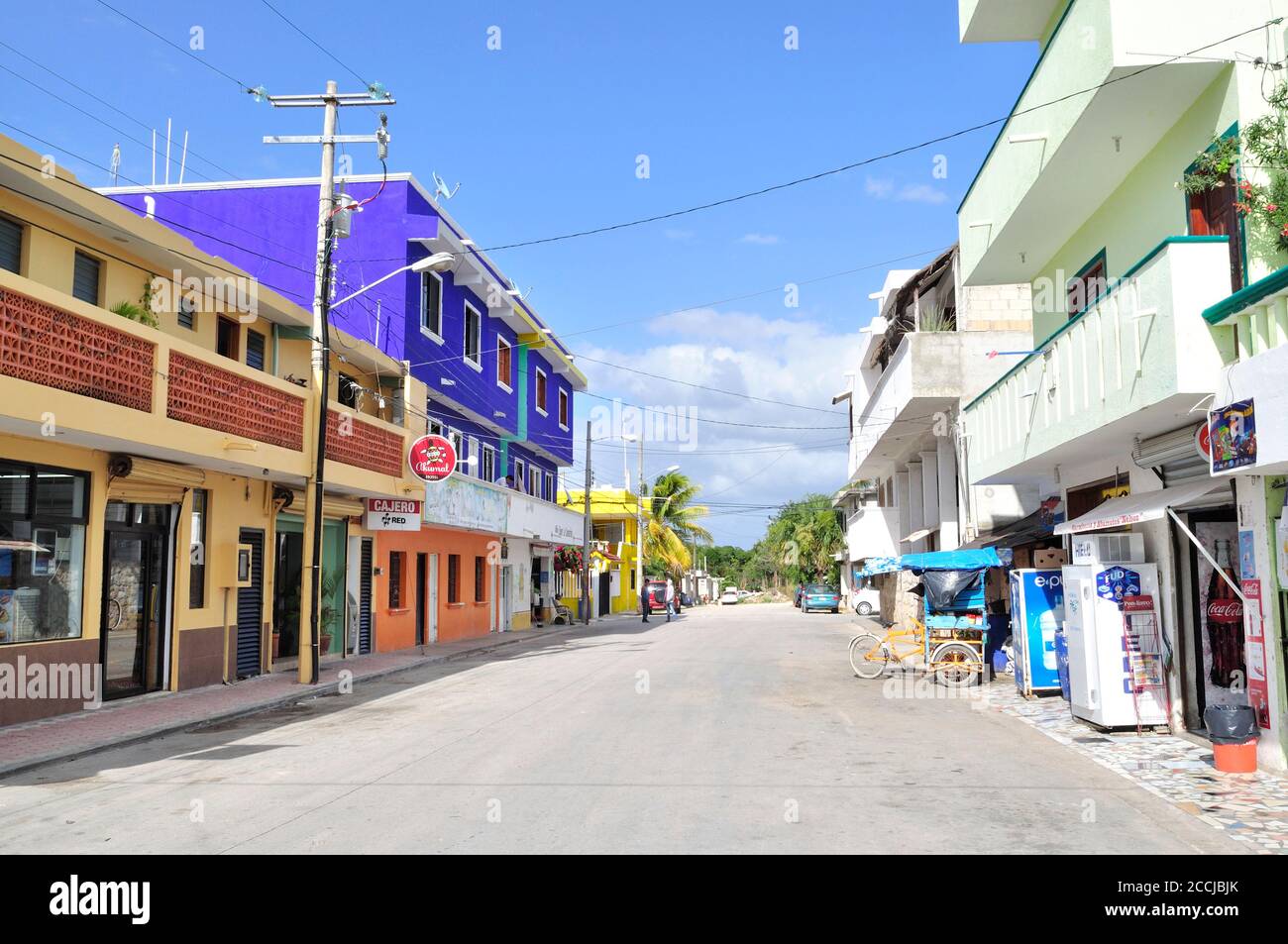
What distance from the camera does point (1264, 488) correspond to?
8.98 metres

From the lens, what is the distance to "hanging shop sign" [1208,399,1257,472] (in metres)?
8.27

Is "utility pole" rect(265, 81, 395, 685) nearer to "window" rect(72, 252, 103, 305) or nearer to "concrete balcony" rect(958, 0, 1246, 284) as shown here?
"window" rect(72, 252, 103, 305)

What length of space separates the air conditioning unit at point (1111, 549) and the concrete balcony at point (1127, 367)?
1183 mm

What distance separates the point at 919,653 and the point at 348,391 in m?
13.6

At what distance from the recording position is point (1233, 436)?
28.2 ft

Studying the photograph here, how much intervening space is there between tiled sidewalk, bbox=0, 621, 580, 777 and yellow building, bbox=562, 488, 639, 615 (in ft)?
120

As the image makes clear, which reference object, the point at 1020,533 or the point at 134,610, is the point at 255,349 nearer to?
the point at 134,610

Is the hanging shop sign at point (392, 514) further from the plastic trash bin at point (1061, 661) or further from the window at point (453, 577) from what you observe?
the plastic trash bin at point (1061, 661)

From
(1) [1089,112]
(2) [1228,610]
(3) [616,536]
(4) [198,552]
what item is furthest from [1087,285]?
(3) [616,536]

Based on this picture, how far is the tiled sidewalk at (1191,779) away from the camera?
23.5 ft

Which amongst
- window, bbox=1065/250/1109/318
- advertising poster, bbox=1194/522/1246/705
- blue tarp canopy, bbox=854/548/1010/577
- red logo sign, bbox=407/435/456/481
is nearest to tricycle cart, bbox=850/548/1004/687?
blue tarp canopy, bbox=854/548/1010/577

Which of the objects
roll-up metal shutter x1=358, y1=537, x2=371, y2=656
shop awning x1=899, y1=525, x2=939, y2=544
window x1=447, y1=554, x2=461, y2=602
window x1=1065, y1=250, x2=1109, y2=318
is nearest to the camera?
window x1=1065, y1=250, x2=1109, y2=318
